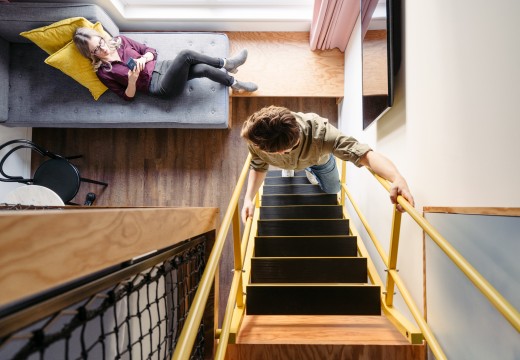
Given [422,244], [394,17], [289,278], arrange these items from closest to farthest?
[422,244] < [394,17] < [289,278]

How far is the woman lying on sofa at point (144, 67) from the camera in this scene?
299cm

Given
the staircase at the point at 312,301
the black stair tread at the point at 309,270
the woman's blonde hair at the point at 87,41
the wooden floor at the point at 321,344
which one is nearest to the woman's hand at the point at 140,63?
the woman's blonde hair at the point at 87,41

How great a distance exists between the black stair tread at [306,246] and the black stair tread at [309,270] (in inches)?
9.7

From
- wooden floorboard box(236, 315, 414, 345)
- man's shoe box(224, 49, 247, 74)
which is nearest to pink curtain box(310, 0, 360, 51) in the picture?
man's shoe box(224, 49, 247, 74)

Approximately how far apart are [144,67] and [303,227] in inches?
84.0

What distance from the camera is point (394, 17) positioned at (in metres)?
1.99

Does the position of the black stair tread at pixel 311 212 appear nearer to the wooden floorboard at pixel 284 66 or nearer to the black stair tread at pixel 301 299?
the black stair tread at pixel 301 299

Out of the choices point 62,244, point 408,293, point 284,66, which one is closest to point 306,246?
point 408,293

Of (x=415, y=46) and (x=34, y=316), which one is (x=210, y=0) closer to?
(x=415, y=46)

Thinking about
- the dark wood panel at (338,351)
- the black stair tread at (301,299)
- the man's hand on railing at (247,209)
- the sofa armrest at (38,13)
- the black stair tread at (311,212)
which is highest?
the sofa armrest at (38,13)

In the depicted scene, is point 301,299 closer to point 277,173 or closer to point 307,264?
point 307,264

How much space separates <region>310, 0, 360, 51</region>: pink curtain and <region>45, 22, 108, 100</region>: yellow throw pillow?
6.62ft

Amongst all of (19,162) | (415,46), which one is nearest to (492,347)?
(415,46)

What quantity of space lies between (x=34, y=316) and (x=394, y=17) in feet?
7.29
